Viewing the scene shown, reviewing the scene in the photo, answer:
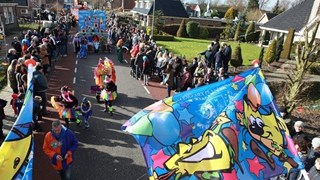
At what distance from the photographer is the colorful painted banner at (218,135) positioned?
462 cm

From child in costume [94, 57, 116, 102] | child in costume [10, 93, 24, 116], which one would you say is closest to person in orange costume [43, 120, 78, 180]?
child in costume [10, 93, 24, 116]

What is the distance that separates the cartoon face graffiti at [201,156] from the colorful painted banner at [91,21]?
20301 mm

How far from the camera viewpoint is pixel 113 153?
28.0 feet

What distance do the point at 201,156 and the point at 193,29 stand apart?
1447 inches

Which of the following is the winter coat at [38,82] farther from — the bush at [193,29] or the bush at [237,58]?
the bush at [193,29]

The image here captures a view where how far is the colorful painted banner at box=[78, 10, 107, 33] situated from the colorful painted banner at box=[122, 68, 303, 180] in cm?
1968

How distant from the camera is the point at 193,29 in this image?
40062 mm

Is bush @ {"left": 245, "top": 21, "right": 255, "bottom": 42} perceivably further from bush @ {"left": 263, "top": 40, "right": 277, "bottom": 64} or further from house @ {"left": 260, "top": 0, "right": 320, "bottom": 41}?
bush @ {"left": 263, "top": 40, "right": 277, "bottom": 64}

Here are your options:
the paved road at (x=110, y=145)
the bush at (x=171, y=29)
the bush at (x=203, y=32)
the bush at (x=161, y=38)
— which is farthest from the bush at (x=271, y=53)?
the bush at (x=171, y=29)

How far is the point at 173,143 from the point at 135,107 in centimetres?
742

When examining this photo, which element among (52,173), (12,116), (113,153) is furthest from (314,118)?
(12,116)

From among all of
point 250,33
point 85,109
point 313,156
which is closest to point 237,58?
point 85,109

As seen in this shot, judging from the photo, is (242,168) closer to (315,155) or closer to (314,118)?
(315,155)

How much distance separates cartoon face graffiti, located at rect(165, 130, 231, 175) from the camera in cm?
456
